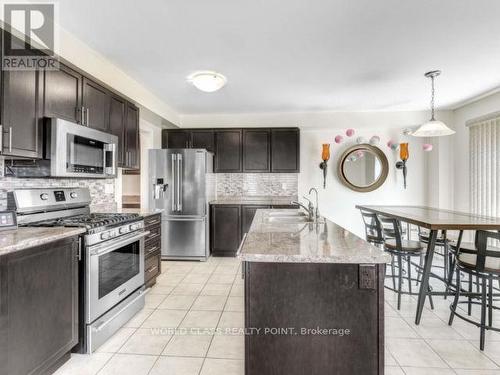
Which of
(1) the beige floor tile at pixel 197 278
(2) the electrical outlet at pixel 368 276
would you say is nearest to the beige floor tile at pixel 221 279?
(1) the beige floor tile at pixel 197 278

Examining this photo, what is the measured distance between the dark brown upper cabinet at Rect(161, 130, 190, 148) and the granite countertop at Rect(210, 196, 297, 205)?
118cm

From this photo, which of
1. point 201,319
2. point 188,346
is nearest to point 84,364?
point 188,346

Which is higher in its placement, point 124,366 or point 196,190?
point 196,190

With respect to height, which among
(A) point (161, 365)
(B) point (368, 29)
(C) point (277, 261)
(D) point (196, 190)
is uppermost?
(B) point (368, 29)

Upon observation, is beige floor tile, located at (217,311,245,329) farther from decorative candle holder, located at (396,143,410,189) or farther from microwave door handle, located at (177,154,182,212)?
decorative candle holder, located at (396,143,410,189)

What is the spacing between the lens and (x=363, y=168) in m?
5.12

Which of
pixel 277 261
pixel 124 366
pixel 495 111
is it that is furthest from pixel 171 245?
pixel 495 111

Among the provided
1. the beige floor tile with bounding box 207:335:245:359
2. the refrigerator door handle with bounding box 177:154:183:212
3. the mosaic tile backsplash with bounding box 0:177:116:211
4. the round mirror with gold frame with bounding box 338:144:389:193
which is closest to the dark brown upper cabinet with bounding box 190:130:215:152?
the refrigerator door handle with bounding box 177:154:183:212

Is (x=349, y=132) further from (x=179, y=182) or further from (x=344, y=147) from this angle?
(x=179, y=182)

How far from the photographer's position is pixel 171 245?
443 centimetres

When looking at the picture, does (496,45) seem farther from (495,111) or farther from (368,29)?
(495,111)

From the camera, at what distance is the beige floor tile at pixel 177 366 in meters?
1.86

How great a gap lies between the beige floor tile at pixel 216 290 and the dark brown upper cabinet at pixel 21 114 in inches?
82.1

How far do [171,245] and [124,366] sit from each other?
8.38ft
